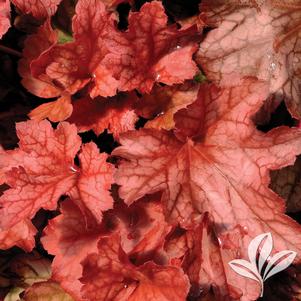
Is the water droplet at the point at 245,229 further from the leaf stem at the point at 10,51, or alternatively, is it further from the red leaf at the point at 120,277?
the leaf stem at the point at 10,51

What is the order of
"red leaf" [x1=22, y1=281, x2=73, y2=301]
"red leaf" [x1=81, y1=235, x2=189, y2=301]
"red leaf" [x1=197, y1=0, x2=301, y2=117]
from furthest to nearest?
"red leaf" [x1=22, y1=281, x2=73, y2=301] → "red leaf" [x1=197, y1=0, x2=301, y2=117] → "red leaf" [x1=81, y1=235, x2=189, y2=301]

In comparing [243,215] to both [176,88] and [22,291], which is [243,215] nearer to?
[176,88]

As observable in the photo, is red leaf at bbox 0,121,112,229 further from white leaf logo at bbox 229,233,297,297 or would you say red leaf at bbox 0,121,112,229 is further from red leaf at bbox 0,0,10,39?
white leaf logo at bbox 229,233,297,297

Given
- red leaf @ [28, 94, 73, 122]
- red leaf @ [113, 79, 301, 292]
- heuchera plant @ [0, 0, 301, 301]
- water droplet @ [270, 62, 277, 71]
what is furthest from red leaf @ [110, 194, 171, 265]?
water droplet @ [270, 62, 277, 71]

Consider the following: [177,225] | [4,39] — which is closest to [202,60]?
[177,225]

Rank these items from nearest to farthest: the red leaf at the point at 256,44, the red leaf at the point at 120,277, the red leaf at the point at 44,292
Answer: the red leaf at the point at 120,277, the red leaf at the point at 256,44, the red leaf at the point at 44,292

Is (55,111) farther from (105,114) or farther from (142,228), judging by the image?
(142,228)

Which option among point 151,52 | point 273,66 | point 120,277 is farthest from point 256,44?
point 120,277

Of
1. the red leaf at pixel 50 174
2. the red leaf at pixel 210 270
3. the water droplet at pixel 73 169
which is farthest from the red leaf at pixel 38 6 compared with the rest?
the red leaf at pixel 210 270
